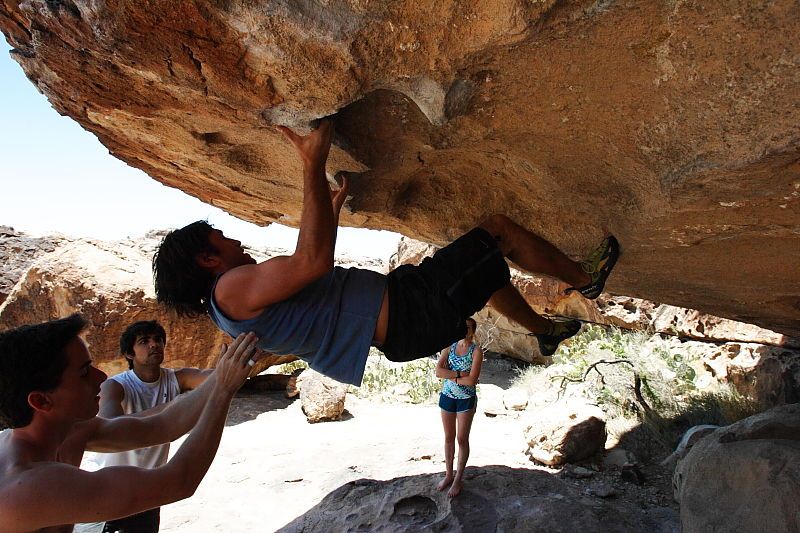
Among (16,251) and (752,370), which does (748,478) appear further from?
(16,251)

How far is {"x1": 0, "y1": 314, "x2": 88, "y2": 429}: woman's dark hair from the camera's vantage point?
1666 millimetres

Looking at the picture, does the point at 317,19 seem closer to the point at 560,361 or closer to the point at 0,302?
the point at 560,361

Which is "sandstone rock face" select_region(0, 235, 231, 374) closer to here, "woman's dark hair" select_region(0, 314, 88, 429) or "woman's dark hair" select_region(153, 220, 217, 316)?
"woman's dark hair" select_region(153, 220, 217, 316)

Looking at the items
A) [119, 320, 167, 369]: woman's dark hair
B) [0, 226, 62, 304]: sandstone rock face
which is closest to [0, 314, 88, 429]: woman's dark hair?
[119, 320, 167, 369]: woman's dark hair

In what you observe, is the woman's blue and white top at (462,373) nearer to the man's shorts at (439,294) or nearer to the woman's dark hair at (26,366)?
the man's shorts at (439,294)

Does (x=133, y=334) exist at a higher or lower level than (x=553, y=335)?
lower

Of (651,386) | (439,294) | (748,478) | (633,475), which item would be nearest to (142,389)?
(439,294)

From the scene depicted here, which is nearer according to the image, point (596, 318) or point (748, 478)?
point (748, 478)

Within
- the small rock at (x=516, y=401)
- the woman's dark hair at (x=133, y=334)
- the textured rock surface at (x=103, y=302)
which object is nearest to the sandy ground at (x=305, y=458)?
the small rock at (x=516, y=401)

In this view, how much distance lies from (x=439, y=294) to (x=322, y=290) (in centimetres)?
48

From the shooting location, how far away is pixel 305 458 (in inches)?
259

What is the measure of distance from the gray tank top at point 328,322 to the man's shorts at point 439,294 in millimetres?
96

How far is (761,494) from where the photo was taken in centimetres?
255

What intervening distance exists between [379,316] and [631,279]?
2223mm
